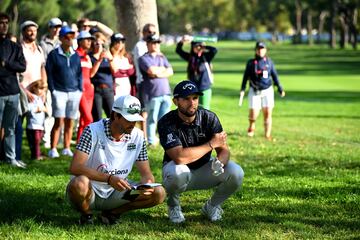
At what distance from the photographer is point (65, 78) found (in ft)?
42.5

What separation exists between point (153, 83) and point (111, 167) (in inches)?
258

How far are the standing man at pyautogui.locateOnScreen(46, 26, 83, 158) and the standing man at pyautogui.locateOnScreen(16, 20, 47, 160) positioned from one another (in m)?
0.28

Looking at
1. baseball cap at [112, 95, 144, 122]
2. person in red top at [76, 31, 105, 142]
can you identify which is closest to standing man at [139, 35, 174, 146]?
person in red top at [76, 31, 105, 142]

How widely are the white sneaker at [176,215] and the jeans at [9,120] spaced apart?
160 inches

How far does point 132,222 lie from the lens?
28.0 feet

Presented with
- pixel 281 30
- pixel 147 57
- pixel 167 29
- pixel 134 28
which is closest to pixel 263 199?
pixel 147 57

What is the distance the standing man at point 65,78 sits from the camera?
1292 centimetres

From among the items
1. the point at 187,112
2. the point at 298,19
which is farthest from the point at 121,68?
the point at 298,19

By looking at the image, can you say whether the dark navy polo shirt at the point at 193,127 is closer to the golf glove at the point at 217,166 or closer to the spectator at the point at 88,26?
the golf glove at the point at 217,166

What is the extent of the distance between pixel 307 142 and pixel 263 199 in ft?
23.1

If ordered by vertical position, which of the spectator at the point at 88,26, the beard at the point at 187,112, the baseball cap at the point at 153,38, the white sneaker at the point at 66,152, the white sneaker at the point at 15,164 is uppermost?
the spectator at the point at 88,26

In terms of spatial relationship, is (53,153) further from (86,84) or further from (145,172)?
(145,172)

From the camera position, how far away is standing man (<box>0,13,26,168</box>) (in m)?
11.5

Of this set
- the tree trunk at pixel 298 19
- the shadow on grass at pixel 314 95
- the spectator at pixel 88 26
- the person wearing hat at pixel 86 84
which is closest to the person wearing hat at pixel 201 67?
the spectator at pixel 88 26
